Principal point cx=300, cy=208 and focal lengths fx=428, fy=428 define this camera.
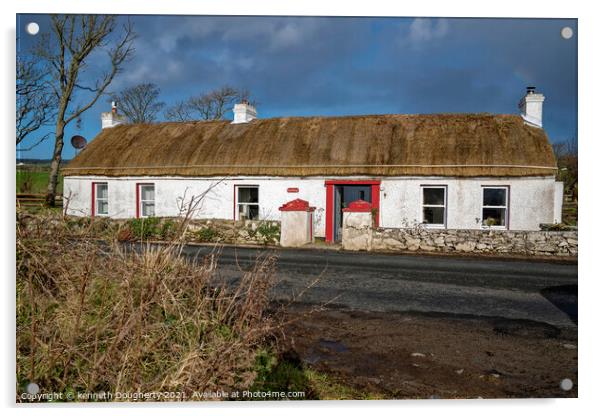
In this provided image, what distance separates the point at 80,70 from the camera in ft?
13.2

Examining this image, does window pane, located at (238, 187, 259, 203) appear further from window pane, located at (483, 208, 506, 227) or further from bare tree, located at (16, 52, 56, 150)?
bare tree, located at (16, 52, 56, 150)

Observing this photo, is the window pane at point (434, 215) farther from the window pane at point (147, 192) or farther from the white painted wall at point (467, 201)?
the window pane at point (147, 192)

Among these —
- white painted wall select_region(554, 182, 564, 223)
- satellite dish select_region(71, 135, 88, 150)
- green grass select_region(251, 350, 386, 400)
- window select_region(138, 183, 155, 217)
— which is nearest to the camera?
green grass select_region(251, 350, 386, 400)

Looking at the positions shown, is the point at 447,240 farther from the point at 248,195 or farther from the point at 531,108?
the point at 248,195

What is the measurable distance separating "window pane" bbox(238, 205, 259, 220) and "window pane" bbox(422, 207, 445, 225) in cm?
393

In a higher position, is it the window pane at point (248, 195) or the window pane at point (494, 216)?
the window pane at point (248, 195)

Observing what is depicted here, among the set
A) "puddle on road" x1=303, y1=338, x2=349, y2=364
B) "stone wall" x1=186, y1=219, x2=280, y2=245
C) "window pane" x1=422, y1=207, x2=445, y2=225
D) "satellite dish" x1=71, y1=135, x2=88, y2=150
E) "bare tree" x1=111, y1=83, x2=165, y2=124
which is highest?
"bare tree" x1=111, y1=83, x2=165, y2=124

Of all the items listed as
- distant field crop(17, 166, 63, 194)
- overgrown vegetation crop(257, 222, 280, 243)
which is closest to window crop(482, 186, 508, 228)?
overgrown vegetation crop(257, 222, 280, 243)

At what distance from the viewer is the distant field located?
3.44 metres

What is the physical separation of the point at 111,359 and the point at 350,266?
4.19 meters

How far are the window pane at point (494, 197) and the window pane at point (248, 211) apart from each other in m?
5.22

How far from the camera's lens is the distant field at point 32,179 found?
11.3 ft

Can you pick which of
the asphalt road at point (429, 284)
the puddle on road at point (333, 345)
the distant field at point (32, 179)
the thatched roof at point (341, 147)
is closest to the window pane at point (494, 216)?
the thatched roof at point (341, 147)
